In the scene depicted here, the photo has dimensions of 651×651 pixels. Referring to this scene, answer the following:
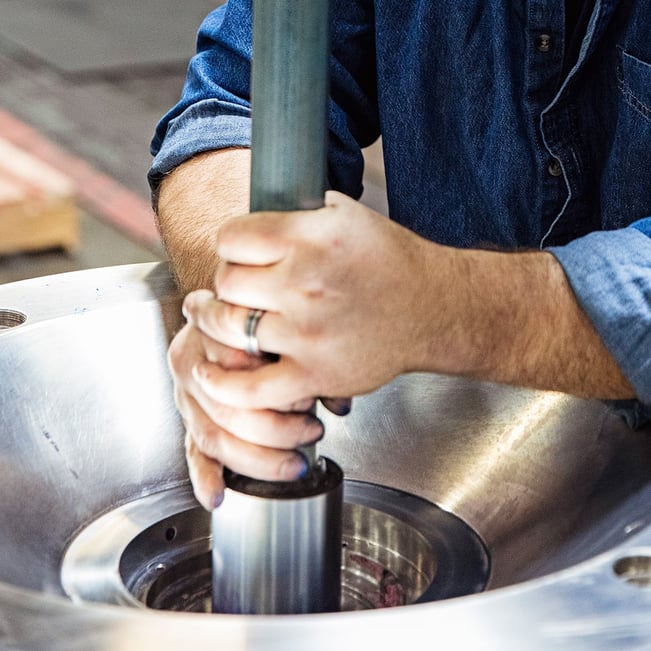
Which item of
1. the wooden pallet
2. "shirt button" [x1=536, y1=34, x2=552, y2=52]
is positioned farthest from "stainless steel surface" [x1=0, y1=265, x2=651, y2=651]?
the wooden pallet

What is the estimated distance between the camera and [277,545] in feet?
2.58

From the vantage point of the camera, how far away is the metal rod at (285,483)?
0.71m

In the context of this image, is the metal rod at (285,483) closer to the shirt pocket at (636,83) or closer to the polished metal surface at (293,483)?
the polished metal surface at (293,483)

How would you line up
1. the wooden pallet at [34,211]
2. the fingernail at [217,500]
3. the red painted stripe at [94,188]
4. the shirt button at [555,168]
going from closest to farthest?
the fingernail at [217,500]
the shirt button at [555,168]
the wooden pallet at [34,211]
the red painted stripe at [94,188]

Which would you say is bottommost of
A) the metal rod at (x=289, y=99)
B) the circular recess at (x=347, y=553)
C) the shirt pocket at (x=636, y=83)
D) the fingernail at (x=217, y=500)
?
the circular recess at (x=347, y=553)

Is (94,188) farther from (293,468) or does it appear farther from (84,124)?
(293,468)

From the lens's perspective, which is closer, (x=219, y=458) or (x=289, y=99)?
(x=289, y=99)

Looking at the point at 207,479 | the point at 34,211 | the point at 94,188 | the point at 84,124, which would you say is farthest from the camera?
the point at 84,124

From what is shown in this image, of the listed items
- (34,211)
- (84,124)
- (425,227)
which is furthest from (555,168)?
(84,124)

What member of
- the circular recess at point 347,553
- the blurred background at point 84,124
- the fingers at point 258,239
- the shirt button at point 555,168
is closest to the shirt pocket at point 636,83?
the shirt button at point 555,168

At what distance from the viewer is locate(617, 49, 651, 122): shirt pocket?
1.23 meters

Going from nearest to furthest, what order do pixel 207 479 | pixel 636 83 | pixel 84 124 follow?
1. pixel 207 479
2. pixel 636 83
3. pixel 84 124

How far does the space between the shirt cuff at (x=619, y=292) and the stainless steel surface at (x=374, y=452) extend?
0.08m

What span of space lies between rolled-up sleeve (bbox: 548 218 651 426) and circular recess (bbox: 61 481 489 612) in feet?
0.58
